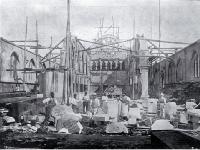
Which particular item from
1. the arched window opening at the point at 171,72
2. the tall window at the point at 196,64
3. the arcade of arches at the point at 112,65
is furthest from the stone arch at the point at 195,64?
the arcade of arches at the point at 112,65

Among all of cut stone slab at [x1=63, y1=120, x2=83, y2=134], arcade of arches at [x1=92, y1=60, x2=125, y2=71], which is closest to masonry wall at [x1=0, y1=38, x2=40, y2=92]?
cut stone slab at [x1=63, y1=120, x2=83, y2=134]

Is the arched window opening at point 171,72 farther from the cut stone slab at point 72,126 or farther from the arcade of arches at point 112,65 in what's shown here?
the cut stone slab at point 72,126

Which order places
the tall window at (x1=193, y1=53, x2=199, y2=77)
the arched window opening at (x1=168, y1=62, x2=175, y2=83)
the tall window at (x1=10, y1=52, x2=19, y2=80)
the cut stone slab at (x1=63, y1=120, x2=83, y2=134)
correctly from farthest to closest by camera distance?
the arched window opening at (x1=168, y1=62, x2=175, y2=83), the tall window at (x1=10, y1=52, x2=19, y2=80), the tall window at (x1=193, y1=53, x2=199, y2=77), the cut stone slab at (x1=63, y1=120, x2=83, y2=134)

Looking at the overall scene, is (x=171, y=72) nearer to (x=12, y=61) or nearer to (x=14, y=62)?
(x=14, y=62)

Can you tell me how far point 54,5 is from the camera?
25.3 feet

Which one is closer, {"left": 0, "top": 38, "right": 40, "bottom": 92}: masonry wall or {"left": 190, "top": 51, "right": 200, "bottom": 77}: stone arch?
{"left": 0, "top": 38, "right": 40, "bottom": 92}: masonry wall

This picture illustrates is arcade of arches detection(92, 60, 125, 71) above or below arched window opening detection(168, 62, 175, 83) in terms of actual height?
above

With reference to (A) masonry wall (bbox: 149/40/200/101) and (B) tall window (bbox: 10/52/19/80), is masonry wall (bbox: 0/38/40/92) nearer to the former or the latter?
(B) tall window (bbox: 10/52/19/80)

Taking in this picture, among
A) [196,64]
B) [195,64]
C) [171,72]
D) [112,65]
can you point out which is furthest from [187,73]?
[112,65]

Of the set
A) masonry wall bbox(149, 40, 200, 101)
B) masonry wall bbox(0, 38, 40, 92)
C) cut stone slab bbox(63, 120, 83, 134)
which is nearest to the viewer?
cut stone slab bbox(63, 120, 83, 134)

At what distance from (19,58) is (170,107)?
10803 mm

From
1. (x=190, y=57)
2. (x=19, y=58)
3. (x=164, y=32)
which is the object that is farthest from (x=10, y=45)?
(x=190, y=57)

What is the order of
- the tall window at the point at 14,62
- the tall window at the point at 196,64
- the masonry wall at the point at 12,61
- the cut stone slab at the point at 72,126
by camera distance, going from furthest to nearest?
1. the tall window at the point at 14,62
2. the tall window at the point at 196,64
3. the masonry wall at the point at 12,61
4. the cut stone slab at the point at 72,126

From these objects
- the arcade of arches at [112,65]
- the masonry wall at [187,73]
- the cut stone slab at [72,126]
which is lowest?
the cut stone slab at [72,126]
